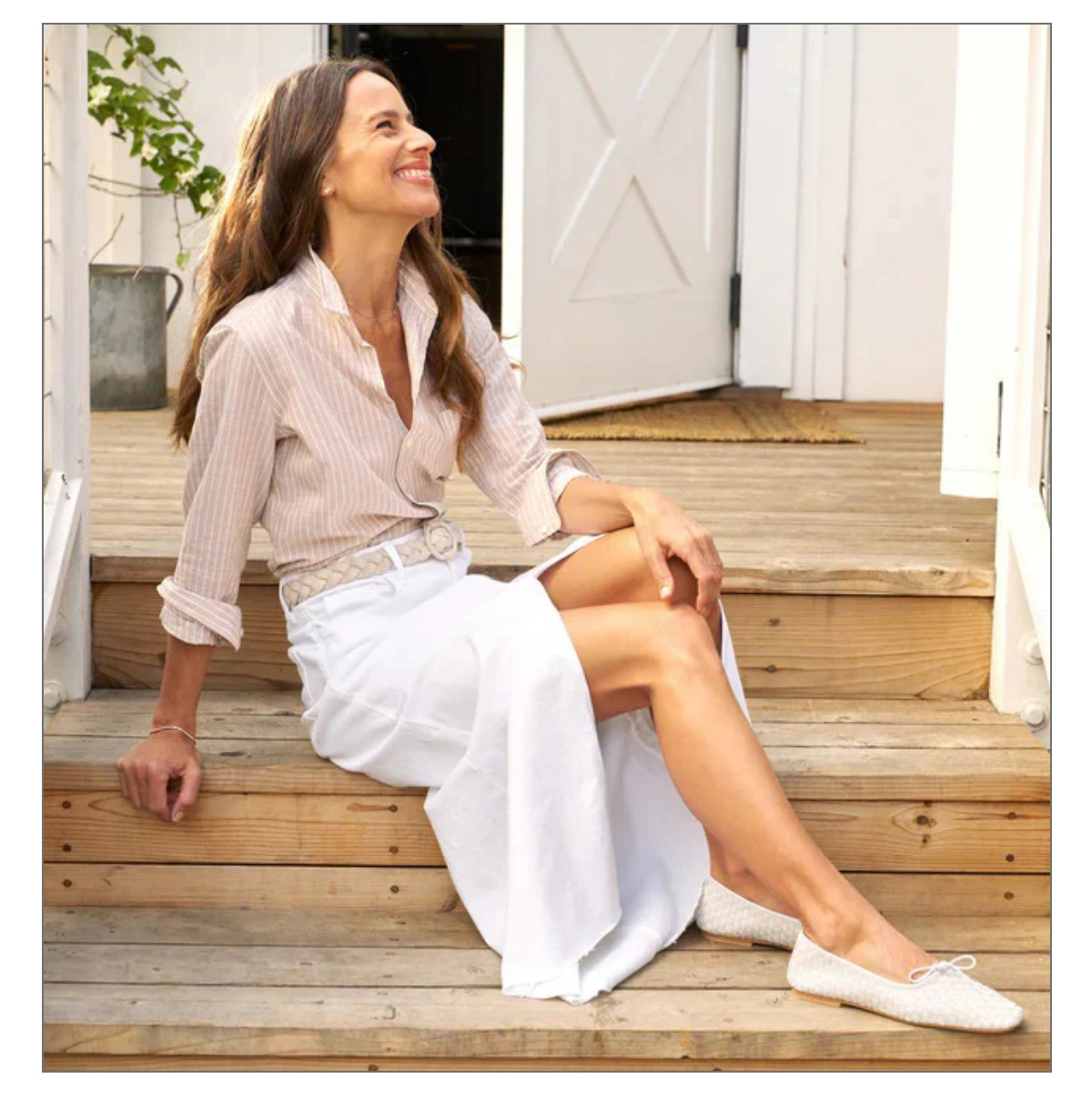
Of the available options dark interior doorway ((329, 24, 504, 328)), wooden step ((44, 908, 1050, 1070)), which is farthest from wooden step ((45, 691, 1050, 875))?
dark interior doorway ((329, 24, 504, 328))

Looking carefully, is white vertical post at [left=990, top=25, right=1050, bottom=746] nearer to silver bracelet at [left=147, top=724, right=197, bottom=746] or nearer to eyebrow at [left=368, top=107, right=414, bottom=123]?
eyebrow at [left=368, top=107, right=414, bottom=123]

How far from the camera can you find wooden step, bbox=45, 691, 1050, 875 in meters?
2.13

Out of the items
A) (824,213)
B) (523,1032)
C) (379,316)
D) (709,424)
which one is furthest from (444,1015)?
(824,213)

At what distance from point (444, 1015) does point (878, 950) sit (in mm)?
482

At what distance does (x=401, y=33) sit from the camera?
1094 centimetres

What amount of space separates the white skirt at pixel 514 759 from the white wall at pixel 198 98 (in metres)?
2.58

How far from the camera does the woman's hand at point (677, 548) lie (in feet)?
6.47

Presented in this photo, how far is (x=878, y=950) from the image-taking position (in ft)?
6.00

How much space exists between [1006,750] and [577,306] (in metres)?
2.08

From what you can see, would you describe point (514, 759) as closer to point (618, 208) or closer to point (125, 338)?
point (618, 208)

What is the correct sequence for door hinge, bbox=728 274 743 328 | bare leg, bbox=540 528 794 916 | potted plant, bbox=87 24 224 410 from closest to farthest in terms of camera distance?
bare leg, bbox=540 528 794 916
potted plant, bbox=87 24 224 410
door hinge, bbox=728 274 743 328

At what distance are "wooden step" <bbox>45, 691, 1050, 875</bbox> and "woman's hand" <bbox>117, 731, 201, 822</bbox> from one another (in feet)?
0.13

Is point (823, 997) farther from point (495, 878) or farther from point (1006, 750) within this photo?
point (1006, 750)

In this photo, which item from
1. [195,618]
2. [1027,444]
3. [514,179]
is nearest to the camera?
[195,618]
